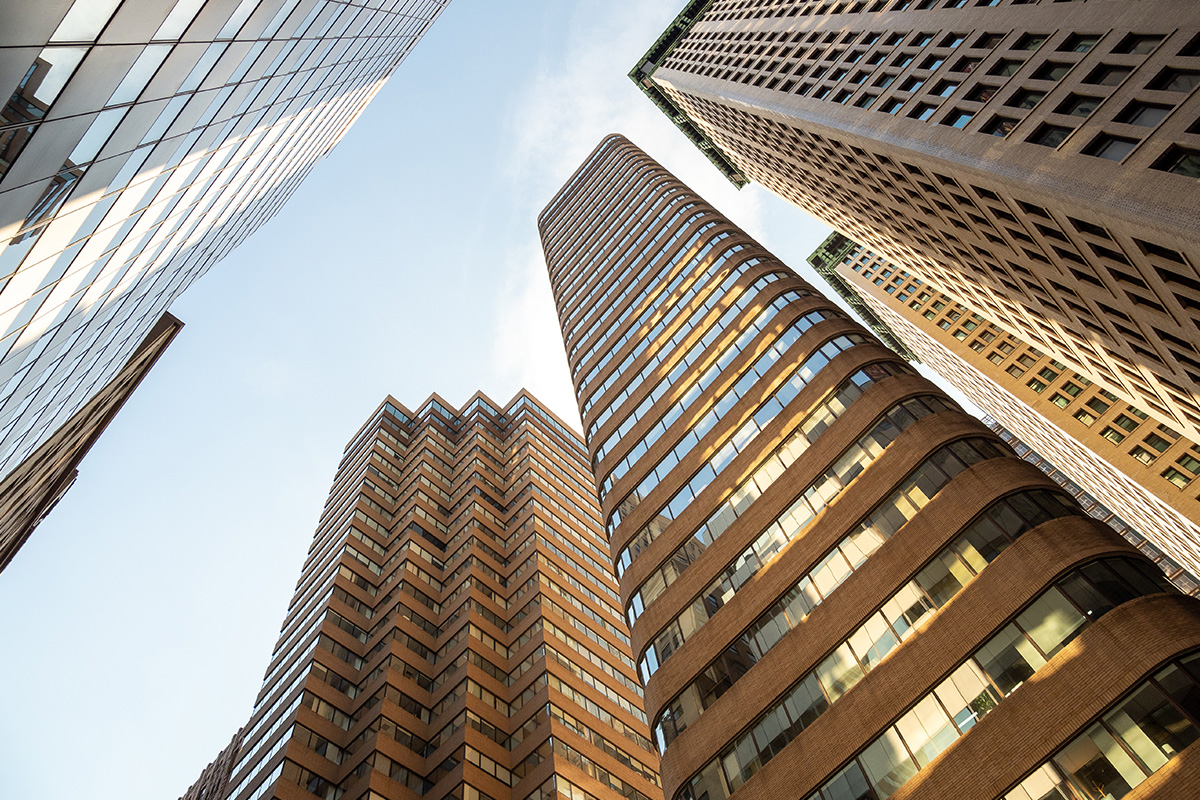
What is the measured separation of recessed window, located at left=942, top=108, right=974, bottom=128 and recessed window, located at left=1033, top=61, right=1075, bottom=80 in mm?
3431

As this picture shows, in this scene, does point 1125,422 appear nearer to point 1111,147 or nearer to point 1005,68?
point 1005,68

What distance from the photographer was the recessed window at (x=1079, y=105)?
2927 centimetres

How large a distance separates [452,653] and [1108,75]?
53552 millimetres

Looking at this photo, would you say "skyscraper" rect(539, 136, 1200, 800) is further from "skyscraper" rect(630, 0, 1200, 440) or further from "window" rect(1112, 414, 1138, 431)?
"window" rect(1112, 414, 1138, 431)

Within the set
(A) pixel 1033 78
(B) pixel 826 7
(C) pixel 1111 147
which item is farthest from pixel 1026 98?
(B) pixel 826 7

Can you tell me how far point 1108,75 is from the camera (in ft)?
96.1

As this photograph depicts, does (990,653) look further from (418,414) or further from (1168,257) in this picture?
(418,414)

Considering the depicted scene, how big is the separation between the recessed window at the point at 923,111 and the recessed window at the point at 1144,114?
11.9 meters

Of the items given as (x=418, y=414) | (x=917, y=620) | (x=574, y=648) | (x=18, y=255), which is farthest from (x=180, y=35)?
(x=418, y=414)

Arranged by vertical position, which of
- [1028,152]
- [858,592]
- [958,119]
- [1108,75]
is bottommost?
[858,592]

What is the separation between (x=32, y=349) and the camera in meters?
22.6

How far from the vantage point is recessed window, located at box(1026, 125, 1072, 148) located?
1182 inches

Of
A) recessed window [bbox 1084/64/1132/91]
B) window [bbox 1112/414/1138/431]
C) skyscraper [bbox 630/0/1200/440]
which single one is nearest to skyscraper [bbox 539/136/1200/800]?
skyscraper [bbox 630/0/1200/440]

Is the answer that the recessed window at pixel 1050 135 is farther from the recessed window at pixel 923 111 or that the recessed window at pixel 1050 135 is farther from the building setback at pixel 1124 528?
the building setback at pixel 1124 528
